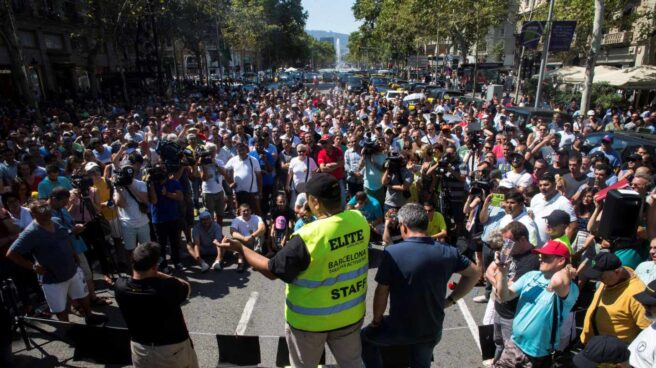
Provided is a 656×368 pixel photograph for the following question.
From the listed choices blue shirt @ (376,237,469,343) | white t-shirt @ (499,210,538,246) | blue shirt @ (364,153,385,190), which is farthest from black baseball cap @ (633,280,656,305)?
blue shirt @ (364,153,385,190)

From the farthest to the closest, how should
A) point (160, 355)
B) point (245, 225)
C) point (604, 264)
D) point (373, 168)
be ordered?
1. point (373, 168)
2. point (245, 225)
3. point (604, 264)
4. point (160, 355)

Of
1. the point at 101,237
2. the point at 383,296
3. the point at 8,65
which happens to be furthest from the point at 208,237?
the point at 8,65

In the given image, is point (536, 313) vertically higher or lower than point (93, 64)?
lower

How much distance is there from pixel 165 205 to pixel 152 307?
133 inches

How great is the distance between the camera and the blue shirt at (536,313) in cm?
312

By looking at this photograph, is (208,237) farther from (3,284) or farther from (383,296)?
(383,296)

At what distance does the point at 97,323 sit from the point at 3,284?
1026mm

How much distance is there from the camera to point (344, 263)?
2.51m

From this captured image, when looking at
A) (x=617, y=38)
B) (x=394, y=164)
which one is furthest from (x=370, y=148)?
(x=617, y=38)

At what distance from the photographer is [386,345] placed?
9.11 feet

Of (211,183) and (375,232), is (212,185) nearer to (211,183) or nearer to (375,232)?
(211,183)

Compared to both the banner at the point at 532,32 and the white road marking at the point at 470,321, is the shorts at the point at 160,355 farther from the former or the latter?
the banner at the point at 532,32

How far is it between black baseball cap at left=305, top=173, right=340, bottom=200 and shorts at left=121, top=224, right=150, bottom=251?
4.16 meters

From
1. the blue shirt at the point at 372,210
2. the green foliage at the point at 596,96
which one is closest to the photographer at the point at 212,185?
the blue shirt at the point at 372,210
